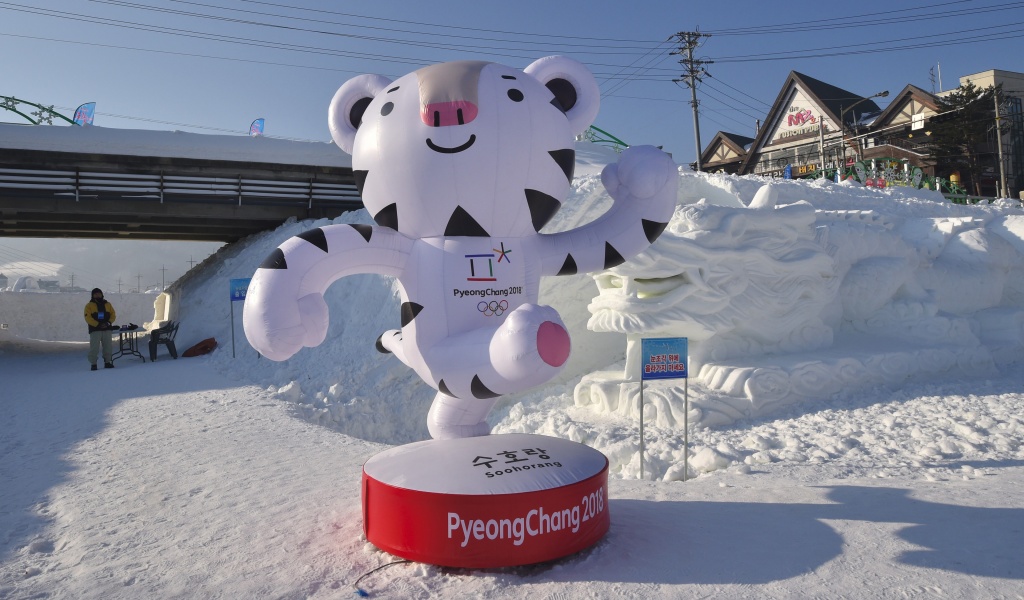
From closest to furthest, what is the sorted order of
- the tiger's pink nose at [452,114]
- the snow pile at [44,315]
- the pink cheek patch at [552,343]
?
the pink cheek patch at [552,343] → the tiger's pink nose at [452,114] → the snow pile at [44,315]

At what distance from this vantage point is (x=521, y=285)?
390cm

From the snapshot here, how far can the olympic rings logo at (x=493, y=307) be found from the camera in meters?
3.71

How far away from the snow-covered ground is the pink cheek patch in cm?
111

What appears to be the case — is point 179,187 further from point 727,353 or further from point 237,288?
point 727,353

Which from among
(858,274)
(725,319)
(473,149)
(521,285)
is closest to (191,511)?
(521,285)

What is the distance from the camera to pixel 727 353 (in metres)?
8.33

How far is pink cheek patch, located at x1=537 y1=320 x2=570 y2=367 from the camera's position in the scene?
3.09 metres

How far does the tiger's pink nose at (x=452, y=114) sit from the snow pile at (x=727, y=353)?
13.1 feet

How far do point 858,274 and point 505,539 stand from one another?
7830 millimetres

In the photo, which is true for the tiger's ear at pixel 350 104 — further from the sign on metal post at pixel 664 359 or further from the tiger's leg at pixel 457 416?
the sign on metal post at pixel 664 359

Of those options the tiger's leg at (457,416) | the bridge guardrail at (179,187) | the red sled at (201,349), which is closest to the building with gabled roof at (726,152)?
the bridge guardrail at (179,187)

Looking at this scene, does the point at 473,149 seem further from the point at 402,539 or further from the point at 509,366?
the point at 402,539

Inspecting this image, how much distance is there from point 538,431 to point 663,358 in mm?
2717

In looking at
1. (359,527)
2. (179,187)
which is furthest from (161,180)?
(359,527)
